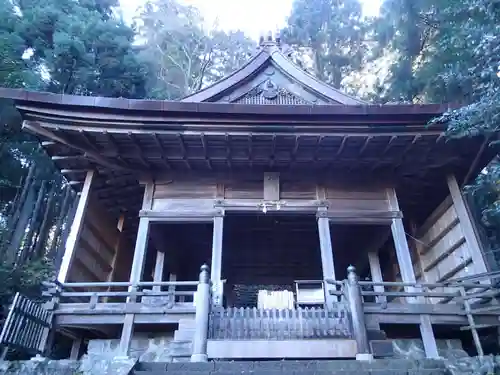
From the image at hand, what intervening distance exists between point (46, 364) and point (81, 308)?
133cm

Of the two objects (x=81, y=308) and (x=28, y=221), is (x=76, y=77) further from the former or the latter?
(x=81, y=308)

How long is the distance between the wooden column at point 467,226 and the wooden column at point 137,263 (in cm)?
610

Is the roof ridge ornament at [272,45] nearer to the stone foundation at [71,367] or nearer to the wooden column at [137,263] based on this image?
the wooden column at [137,263]

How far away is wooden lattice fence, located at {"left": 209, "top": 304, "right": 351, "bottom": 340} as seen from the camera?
603 centimetres

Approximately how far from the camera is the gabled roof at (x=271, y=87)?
31.7 feet

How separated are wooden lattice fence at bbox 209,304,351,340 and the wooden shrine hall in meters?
0.02

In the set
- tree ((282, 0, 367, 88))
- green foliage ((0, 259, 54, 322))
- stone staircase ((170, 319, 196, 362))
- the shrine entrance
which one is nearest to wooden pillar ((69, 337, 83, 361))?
green foliage ((0, 259, 54, 322))

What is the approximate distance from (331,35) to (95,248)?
16672 millimetres

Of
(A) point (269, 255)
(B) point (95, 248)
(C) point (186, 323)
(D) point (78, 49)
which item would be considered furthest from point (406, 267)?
(D) point (78, 49)

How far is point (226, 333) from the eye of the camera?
604 centimetres

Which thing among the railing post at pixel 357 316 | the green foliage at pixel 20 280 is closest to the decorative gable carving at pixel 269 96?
the railing post at pixel 357 316

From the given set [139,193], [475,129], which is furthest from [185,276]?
[475,129]

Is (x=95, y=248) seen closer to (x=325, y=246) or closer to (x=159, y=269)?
(x=159, y=269)

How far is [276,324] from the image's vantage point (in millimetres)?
6141
